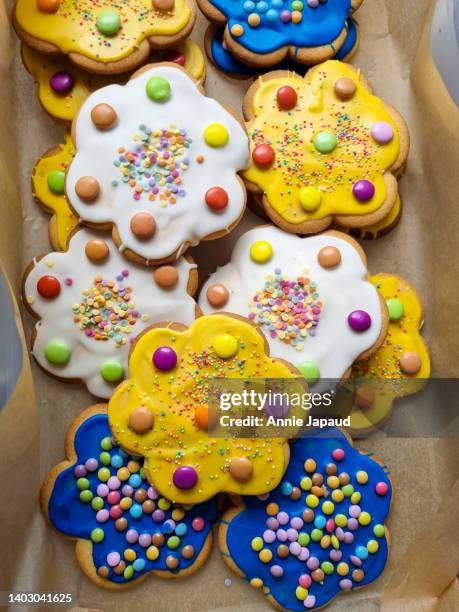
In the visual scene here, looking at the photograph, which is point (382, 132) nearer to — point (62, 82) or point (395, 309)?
point (395, 309)

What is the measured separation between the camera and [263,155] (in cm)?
155

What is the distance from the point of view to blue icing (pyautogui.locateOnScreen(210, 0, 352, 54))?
161 centimetres

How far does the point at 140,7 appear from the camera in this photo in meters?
1.56

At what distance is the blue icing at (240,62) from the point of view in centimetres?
169

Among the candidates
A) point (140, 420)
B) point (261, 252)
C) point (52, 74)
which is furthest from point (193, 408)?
point (52, 74)

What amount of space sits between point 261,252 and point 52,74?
60cm

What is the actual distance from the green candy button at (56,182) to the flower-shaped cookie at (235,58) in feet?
1.45

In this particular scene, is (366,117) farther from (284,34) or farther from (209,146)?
(209,146)

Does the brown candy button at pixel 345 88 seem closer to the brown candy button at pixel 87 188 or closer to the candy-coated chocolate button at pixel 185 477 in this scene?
the brown candy button at pixel 87 188

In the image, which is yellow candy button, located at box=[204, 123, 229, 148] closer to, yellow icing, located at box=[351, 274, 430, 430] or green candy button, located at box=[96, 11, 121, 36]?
green candy button, located at box=[96, 11, 121, 36]

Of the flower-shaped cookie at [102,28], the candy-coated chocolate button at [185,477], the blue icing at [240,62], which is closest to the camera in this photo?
the candy-coated chocolate button at [185,477]

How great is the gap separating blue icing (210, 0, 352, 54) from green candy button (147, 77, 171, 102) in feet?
0.78

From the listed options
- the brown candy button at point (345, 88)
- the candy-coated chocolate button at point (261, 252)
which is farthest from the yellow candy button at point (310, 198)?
the brown candy button at point (345, 88)

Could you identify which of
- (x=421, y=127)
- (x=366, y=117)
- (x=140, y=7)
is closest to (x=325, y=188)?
(x=366, y=117)
